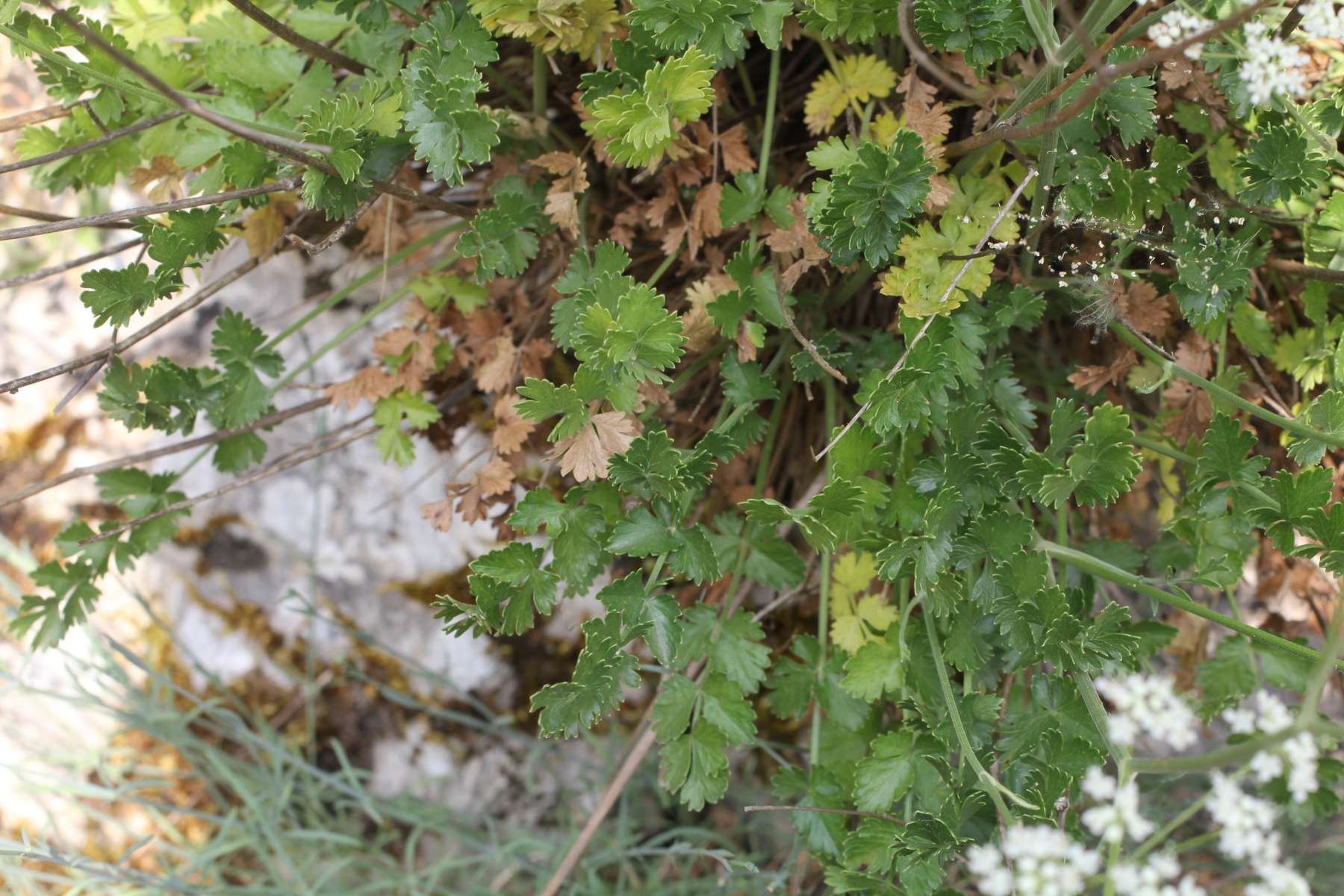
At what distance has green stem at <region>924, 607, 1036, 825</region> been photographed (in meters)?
0.87

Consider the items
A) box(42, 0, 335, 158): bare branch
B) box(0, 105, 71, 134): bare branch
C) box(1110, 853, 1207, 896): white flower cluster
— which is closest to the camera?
box(1110, 853, 1207, 896): white flower cluster

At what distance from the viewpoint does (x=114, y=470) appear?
1.29m

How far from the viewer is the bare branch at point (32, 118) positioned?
3.90 ft

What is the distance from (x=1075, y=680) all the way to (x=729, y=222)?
0.68 meters

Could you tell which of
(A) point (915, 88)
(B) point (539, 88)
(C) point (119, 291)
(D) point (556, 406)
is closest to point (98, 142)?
(C) point (119, 291)

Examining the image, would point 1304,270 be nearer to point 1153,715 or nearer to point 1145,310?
point 1145,310

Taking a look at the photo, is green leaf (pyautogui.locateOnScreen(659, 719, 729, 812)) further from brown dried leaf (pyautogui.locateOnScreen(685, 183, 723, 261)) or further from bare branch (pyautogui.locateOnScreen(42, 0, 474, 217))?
bare branch (pyautogui.locateOnScreen(42, 0, 474, 217))

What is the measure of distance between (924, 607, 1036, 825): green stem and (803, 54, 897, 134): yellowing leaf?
63 centimetres

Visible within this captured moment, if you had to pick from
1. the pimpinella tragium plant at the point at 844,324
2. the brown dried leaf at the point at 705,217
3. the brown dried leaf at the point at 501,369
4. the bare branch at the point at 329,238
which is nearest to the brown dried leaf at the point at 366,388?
the pimpinella tragium plant at the point at 844,324

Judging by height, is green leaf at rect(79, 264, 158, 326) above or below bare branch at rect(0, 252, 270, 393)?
above

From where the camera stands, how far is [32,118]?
1213 mm

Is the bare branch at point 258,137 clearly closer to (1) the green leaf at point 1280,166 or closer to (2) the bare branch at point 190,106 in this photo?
(2) the bare branch at point 190,106

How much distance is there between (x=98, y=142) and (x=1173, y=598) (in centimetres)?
137

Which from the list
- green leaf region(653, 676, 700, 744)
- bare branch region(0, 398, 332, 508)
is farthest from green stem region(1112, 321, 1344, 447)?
bare branch region(0, 398, 332, 508)
